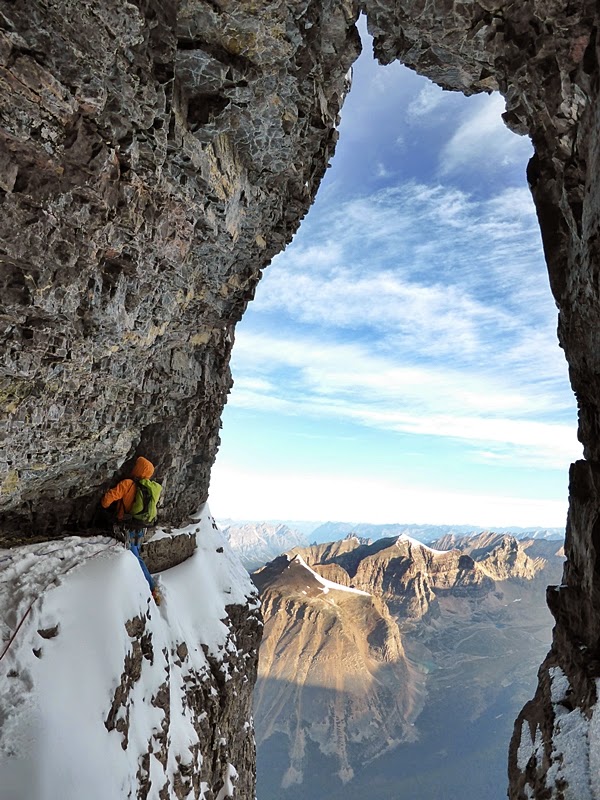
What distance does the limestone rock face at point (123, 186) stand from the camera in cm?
510

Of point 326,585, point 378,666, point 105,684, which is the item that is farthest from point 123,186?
point 378,666

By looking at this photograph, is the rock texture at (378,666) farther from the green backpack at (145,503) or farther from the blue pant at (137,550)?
the green backpack at (145,503)

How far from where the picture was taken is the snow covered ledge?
17.2 ft

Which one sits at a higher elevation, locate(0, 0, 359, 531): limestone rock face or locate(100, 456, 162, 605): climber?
locate(0, 0, 359, 531): limestone rock face

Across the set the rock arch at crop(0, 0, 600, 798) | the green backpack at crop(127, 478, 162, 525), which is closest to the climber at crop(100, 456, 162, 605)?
the green backpack at crop(127, 478, 162, 525)

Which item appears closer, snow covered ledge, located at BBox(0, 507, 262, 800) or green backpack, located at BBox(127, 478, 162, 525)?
snow covered ledge, located at BBox(0, 507, 262, 800)

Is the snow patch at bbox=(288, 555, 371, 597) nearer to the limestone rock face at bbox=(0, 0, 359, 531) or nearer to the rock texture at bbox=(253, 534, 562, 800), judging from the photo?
the rock texture at bbox=(253, 534, 562, 800)

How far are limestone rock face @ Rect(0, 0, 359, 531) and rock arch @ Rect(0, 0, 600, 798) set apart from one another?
0.03 m

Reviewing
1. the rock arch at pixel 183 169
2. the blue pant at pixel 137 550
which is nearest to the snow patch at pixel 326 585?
the blue pant at pixel 137 550

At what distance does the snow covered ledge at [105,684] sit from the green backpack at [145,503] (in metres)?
1.16

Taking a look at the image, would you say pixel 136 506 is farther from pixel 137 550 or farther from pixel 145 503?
pixel 137 550

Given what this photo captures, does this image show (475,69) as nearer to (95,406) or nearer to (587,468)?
(587,468)

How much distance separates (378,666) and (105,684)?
80541mm

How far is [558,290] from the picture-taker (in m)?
8.36
